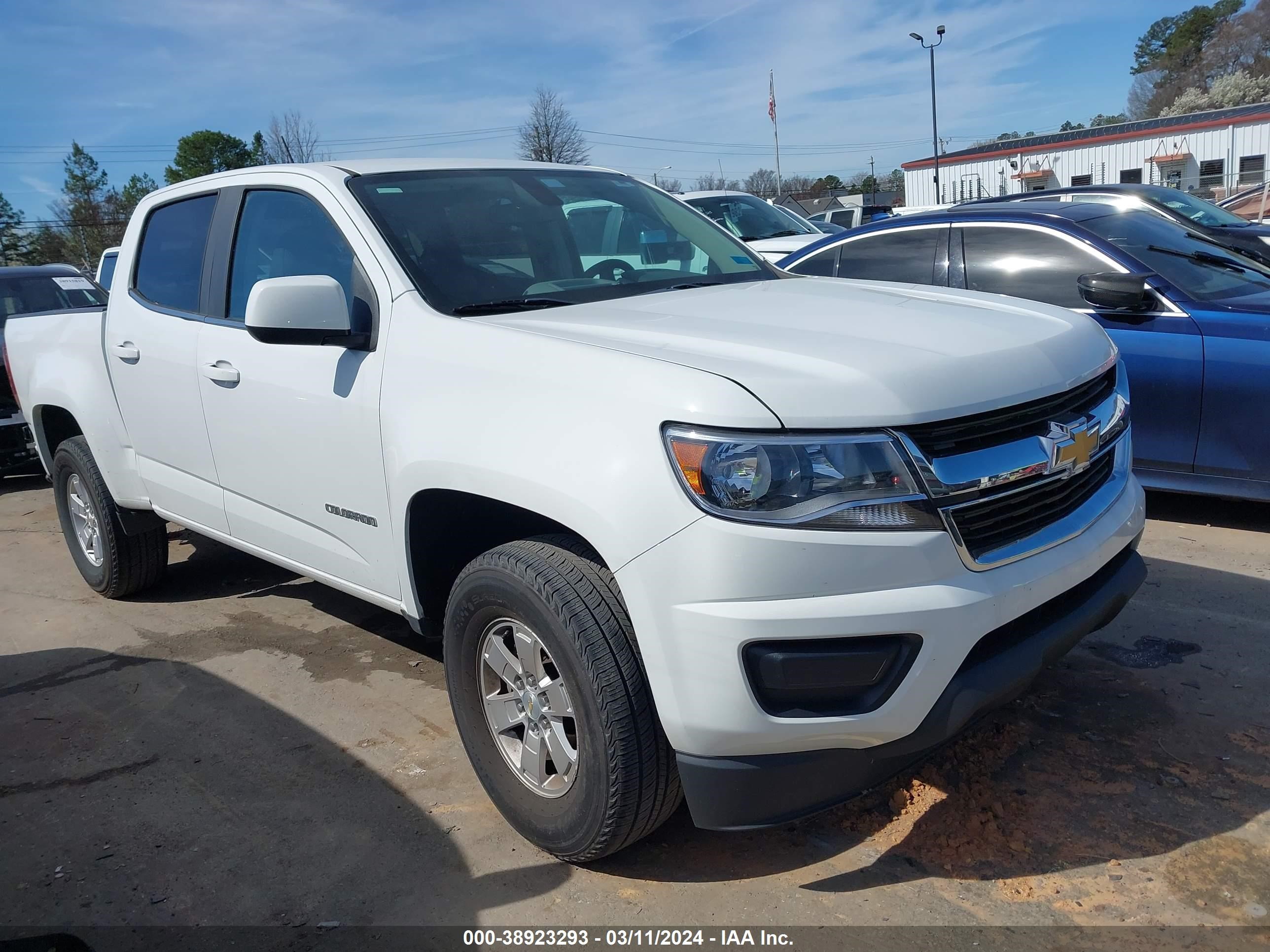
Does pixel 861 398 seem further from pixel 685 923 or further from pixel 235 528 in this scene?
pixel 235 528

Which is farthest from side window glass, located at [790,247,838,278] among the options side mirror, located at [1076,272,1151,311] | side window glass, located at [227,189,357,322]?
side window glass, located at [227,189,357,322]

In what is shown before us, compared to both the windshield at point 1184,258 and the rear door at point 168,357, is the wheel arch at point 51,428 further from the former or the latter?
the windshield at point 1184,258

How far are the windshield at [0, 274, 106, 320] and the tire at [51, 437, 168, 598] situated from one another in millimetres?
4144

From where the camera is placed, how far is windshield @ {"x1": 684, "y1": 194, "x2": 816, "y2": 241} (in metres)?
11.2

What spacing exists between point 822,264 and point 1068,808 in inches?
168

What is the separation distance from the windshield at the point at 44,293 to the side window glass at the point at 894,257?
634 cm

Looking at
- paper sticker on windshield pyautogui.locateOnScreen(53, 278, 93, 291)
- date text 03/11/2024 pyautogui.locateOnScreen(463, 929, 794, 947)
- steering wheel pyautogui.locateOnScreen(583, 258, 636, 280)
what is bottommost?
date text 03/11/2024 pyautogui.locateOnScreen(463, 929, 794, 947)

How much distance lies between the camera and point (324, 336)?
299 centimetres

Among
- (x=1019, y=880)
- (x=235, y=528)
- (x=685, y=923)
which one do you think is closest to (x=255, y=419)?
(x=235, y=528)

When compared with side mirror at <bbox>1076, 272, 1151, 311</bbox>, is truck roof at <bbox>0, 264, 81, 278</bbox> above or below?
above

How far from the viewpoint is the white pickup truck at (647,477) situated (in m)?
2.10

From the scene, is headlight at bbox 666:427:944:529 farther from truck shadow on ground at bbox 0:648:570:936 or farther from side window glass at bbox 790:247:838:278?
side window glass at bbox 790:247:838:278

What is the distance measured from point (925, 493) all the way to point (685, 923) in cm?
118

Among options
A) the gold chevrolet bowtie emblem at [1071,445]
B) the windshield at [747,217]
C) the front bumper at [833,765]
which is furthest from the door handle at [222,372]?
the windshield at [747,217]
